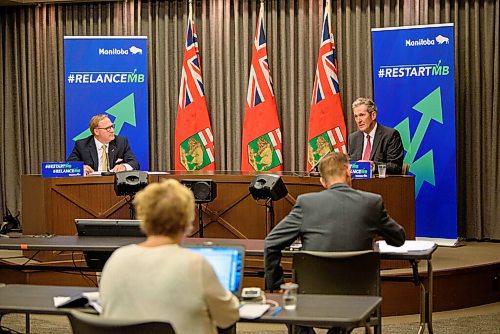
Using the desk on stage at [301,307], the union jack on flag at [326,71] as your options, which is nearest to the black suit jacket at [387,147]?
the union jack on flag at [326,71]

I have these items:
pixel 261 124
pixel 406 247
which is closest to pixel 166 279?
pixel 406 247

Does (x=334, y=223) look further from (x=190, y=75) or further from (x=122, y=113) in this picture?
(x=122, y=113)

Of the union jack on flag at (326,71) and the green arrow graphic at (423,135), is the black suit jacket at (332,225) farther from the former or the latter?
the union jack on flag at (326,71)

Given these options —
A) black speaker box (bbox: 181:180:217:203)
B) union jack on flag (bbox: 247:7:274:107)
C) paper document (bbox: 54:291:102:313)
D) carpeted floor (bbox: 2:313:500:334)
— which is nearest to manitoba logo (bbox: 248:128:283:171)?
union jack on flag (bbox: 247:7:274:107)

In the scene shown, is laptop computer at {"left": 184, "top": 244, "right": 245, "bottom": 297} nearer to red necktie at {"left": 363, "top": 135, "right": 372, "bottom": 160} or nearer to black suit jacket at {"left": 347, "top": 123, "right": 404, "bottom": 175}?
black suit jacket at {"left": 347, "top": 123, "right": 404, "bottom": 175}

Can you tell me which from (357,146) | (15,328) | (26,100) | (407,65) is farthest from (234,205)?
(26,100)

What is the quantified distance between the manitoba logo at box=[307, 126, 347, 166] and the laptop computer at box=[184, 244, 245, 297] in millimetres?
5274

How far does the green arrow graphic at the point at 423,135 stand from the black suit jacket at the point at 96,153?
2563 mm

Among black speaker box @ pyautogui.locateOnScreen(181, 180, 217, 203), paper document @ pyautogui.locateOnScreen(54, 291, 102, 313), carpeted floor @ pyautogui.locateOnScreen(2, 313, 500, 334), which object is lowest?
carpeted floor @ pyautogui.locateOnScreen(2, 313, 500, 334)

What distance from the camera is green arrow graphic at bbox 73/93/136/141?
30.2 feet

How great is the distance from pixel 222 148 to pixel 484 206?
9.49ft

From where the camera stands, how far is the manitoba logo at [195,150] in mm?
9172

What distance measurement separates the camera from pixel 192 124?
9211 mm

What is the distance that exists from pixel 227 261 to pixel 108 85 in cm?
606
